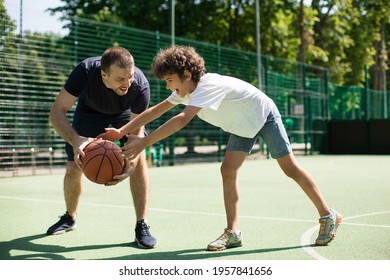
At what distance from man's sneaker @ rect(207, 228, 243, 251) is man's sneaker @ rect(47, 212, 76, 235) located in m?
1.46

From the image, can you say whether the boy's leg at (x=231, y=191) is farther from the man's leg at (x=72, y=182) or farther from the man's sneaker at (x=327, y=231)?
the man's leg at (x=72, y=182)

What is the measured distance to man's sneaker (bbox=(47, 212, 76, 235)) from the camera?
502 cm

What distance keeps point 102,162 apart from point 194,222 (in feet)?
5.93

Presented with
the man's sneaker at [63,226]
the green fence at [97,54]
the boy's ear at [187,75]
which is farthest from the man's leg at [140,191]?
the green fence at [97,54]

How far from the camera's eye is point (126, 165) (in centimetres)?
414

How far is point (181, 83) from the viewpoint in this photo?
4.17m

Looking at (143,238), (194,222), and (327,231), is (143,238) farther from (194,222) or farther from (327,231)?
(327,231)

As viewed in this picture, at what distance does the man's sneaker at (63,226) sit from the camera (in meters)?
5.02

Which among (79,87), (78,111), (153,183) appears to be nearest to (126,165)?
(79,87)

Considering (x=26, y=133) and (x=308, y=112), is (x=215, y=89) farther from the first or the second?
(x=308, y=112)

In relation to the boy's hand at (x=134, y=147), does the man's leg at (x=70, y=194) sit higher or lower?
lower

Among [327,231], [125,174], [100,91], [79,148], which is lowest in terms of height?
[327,231]

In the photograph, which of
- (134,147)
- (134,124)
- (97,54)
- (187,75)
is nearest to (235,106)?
(187,75)

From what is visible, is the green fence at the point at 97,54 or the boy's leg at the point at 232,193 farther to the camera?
the green fence at the point at 97,54
